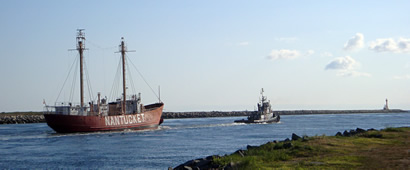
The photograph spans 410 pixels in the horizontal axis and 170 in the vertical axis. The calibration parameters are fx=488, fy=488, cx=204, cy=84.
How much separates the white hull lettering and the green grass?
1586 inches

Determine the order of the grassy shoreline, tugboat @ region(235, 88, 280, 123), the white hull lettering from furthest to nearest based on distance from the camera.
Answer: tugboat @ region(235, 88, 280, 123)
the white hull lettering
the grassy shoreline

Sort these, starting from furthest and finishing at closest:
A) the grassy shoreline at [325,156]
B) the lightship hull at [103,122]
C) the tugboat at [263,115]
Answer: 1. the tugboat at [263,115]
2. the lightship hull at [103,122]
3. the grassy shoreline at [325,156]

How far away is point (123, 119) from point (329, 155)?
4687 centimetres

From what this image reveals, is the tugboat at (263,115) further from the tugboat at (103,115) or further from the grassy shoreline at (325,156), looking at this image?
the grassy shoreline at (325,156)

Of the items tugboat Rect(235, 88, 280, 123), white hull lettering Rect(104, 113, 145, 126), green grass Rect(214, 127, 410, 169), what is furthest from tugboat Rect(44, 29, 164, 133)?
green grass Rect(214, 127, 410, 169)

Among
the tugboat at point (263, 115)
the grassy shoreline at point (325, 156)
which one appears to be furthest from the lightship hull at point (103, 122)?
the grassy shoreline at point (325, 156)

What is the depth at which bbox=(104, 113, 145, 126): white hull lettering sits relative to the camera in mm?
61272

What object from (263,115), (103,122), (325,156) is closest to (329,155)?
(325,156)

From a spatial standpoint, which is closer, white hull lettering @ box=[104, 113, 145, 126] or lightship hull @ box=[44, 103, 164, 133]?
lightship hull @ box=[44, 103, 164, 133]

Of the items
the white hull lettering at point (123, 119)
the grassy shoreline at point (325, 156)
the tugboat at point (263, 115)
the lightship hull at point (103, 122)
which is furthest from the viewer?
the tugboat at point (263, 115)

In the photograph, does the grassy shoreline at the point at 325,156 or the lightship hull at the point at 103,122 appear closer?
the grassy shoreline at the point at 325,156

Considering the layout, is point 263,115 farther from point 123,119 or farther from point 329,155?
point 329,155

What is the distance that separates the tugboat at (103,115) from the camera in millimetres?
55875

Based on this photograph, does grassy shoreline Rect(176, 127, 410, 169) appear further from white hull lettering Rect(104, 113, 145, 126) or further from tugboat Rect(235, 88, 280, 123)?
tugboat Rect(235, 88, 280, 123)
